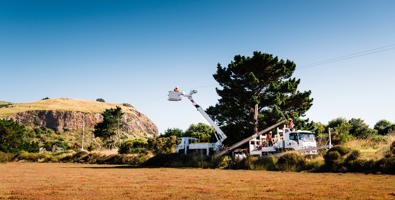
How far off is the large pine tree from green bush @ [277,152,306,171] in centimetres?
1233

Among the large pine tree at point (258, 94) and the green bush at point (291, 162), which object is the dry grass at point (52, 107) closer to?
the large pine tree at point (258, 94)

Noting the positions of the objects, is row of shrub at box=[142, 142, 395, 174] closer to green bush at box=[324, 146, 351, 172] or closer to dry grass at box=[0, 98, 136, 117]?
green bush at box=[324, 146, 351, 172]

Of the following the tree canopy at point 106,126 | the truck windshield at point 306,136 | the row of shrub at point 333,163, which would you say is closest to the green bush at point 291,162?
the row of shrub at point 333,163

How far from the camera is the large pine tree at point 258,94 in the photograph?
3650cm

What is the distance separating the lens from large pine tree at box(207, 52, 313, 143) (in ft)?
120

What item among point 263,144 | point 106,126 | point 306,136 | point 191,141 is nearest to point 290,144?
point 306,136

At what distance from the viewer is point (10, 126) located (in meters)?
59.1

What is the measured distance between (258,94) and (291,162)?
1563cm

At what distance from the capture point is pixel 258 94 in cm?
3791

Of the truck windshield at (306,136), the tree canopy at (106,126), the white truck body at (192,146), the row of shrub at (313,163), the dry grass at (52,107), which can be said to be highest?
the dry grass at (52,107)

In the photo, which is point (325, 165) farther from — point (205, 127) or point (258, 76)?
point (205, 127)

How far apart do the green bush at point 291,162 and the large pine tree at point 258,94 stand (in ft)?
40.4

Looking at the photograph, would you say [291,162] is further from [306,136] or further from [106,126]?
[106,126]

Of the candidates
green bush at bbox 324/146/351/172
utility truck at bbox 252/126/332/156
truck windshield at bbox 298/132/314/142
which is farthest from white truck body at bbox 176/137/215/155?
green bush at bbox 324/146/351/172
